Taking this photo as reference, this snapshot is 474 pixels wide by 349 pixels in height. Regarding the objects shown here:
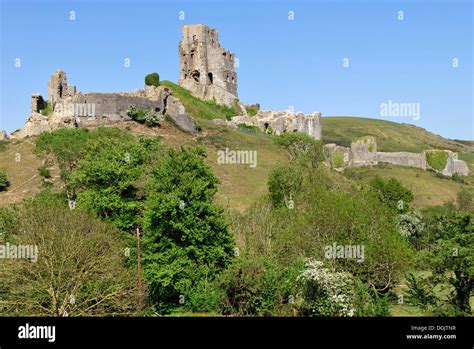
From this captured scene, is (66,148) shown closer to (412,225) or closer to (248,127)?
(412,225)

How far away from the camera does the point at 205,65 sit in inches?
3826

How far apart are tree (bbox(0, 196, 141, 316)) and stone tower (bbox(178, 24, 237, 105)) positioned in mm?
67340

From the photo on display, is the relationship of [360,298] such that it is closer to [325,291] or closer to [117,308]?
[325,291]

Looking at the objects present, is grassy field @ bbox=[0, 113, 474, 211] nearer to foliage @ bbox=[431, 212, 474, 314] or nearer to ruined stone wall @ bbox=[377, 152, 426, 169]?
ruined stone wall @ bbox=[377, 152, 426, 169]

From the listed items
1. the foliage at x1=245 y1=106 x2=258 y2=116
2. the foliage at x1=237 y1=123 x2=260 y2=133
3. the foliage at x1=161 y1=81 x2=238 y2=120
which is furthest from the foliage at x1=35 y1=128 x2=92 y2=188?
the foliage at x1=245 y1=106 x2=258 y2=116

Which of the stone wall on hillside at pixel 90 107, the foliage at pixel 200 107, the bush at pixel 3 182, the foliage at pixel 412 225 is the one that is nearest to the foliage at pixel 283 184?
the foliage at pixel 412 225

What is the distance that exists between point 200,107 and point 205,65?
11.4 metres

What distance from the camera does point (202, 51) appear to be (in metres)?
96.9

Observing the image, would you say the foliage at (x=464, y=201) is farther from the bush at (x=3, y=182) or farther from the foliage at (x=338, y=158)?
the bush at (x=3, y=182)

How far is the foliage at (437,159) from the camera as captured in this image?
100750mm

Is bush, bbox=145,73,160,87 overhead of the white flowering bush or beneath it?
overhead

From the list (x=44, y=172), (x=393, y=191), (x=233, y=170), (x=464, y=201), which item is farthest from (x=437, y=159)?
(x=44, y=172)

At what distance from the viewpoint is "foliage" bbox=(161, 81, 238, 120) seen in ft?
285
